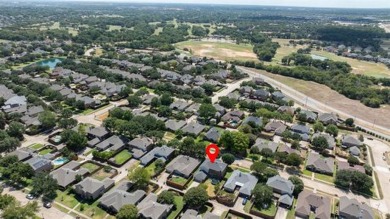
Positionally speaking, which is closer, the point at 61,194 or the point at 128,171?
the point at 61,194

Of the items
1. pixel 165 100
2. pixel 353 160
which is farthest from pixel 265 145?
pixel 165 100

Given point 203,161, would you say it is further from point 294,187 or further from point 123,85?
point 123,85

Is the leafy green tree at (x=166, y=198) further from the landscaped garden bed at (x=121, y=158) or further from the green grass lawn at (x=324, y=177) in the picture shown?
the green grass lawn at (x=324, y=177)

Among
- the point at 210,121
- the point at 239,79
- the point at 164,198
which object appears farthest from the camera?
the point at 239,79

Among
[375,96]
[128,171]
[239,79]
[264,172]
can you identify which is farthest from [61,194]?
[375,96]

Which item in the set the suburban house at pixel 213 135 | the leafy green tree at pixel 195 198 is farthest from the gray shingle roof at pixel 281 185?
the suburban house at pixel 213 135

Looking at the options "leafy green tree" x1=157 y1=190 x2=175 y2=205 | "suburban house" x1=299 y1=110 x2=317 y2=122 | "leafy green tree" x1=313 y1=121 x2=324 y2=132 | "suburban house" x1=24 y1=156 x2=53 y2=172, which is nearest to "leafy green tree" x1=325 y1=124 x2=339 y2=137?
"leafy green tree" x1=313 y1=121 x2=324 y2=132

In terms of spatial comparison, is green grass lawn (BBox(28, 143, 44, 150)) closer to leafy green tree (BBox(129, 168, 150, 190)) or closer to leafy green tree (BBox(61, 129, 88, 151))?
leafy green tree (BBox(61, 129, 88, 151))
